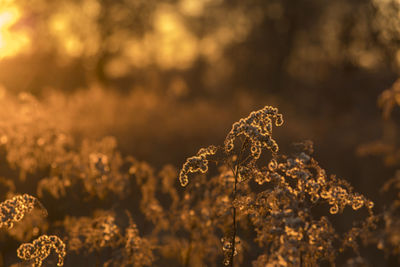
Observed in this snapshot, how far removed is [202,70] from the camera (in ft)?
130

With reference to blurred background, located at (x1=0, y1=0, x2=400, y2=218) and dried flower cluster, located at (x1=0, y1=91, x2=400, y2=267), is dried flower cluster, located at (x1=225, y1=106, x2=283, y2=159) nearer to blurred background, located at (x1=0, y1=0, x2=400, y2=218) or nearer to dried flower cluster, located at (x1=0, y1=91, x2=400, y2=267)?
dried flower cluster, located at (x1=0, y1=91, x2=400, y2=267)

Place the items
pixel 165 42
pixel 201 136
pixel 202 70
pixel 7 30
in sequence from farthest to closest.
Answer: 1. pixel 202 70
2. pixel 165 42
3. pixel 7 30
4. pixel 201 136

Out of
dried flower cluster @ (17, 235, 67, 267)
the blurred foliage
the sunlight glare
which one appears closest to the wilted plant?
dried flower cluster @ (17, 235, 67, 267)

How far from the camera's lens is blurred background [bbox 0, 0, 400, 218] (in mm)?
14398

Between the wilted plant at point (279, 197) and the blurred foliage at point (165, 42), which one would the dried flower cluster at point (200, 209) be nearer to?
the wilted plant at point (279, 197)

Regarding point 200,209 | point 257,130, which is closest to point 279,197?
point 257,130

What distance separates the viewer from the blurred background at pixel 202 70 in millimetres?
14398

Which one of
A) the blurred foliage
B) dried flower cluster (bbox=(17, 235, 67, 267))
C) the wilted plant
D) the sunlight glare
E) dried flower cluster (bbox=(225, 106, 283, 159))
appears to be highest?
the blurred foliage

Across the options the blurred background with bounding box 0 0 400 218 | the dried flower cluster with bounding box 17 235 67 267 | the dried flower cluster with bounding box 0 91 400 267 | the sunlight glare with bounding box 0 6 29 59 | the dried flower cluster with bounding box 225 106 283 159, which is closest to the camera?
the dried flower cluster with bounding box 225 106 283 159

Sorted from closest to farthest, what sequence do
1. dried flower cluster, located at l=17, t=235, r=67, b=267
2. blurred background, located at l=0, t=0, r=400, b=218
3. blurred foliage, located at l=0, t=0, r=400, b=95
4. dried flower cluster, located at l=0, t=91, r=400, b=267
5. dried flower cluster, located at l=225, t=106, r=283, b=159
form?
1. dried flower cluster, located at l=225, t=106, r=283, b=159
2. dried flower cluster, located at l=0, t=91, r=400, b=267
3. dried flower cluster, located at l=17, t=235, r=67, b=267
4. blurred background, located at l=0, t=0, r=400, b=218
5. blurred foliage, located at l=0, t=0, r=400, b=95

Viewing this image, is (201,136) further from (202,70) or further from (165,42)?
(202,70)

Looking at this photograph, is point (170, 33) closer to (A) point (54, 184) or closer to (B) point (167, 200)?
(B) point (167, 200)

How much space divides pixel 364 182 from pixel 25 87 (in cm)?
2175

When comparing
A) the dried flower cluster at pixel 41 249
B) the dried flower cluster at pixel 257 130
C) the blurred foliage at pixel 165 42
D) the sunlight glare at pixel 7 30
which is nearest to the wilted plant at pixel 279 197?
the dried flower cluster at pixel 257 130
